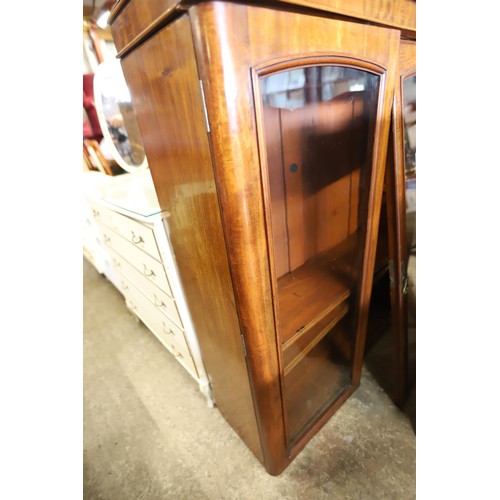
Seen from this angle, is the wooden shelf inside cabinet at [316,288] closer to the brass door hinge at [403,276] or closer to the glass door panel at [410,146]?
the brass door hinge at [403,276]

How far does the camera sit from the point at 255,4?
0.37 m

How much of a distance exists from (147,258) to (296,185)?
617 millimetres

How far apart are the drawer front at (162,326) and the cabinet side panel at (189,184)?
0.25 meters

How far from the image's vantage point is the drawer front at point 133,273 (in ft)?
3.39

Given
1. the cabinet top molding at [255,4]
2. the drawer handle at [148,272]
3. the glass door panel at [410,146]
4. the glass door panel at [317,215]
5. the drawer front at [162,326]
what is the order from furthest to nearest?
the drawer front at [162,326]
the drawer handle at [148,272]
the glass door panel at [410,146]
the glass door panel at [317,215]
the cabinet top molding at [255,4]

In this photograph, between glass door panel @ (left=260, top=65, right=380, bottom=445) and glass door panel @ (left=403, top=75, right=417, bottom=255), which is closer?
glass door panel @ (left=260, top=65, right=380, bottom=445)

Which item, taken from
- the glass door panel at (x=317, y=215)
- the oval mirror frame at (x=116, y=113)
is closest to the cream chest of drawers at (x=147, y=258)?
the oval mirror frame at (x=116, y=113)

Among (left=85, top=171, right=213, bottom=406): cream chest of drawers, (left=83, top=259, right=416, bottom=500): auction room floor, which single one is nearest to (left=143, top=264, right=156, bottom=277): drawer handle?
(left=85, top=171, right=213, bottom=406): cream chest of drawers

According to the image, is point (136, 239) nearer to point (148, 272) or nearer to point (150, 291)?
point (148, 272)

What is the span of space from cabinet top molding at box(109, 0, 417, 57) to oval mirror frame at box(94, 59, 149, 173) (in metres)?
0.67

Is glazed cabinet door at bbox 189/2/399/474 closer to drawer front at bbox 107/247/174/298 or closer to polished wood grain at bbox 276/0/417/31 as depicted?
polished wood grain at bbox 276/0/417/31

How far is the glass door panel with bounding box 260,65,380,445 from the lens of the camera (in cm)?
64

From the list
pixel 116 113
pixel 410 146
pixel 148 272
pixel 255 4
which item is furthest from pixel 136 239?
pixel 410 146
